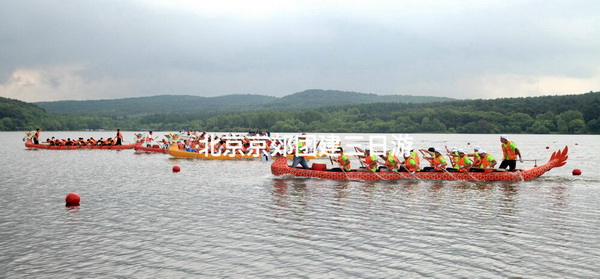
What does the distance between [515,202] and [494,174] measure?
6948 millimetres

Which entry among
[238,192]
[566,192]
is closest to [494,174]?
Answer: [566,192]

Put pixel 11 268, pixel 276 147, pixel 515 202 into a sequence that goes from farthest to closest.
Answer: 1. pixel 276 147
2. pixel 515 202
3. pixel 11 268

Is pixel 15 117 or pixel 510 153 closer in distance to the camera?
pixel 510 153

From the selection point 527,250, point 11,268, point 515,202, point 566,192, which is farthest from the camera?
point 566,192

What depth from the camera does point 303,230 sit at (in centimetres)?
1375

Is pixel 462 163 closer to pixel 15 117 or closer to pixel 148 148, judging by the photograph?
pixel 148 148

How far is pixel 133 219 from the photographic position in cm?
1544

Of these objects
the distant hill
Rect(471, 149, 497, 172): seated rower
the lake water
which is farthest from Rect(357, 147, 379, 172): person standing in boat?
the distant hill

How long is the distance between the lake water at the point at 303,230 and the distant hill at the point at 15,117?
165 meters

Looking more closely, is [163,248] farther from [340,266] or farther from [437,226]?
[437,226]

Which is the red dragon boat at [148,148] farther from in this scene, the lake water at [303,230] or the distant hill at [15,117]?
the distant hill at [15,117]

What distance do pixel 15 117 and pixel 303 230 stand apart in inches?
7209

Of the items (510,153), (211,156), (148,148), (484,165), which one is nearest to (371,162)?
(484,165)

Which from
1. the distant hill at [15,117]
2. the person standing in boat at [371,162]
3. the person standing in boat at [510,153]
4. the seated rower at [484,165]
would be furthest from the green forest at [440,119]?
the person standing in boat at [371,162]
